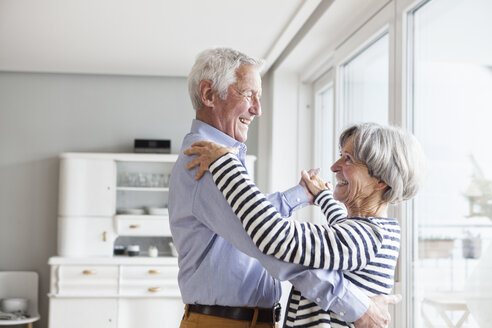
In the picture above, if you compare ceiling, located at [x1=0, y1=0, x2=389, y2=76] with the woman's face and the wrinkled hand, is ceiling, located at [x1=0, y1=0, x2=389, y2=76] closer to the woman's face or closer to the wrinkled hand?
the wrinkled hand

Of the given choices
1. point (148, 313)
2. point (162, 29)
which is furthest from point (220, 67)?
point (148, 313)

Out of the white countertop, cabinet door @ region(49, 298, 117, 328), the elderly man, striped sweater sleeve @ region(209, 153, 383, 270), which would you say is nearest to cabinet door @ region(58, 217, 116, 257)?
the white countertop

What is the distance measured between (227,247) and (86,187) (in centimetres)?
384

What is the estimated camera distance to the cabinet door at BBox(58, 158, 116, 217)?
202 inches

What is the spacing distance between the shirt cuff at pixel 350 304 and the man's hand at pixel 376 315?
19 millimetres

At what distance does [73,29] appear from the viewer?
401cm

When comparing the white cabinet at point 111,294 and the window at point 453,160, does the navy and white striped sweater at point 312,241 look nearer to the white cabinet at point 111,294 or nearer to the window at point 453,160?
the window at point 453,160

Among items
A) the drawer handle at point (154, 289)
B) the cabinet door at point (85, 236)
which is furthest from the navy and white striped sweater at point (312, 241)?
the cabinet door at point (85, 236)

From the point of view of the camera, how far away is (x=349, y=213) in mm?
1505

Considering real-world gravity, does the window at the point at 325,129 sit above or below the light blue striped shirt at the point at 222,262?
above

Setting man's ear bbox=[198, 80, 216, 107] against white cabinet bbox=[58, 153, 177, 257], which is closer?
man's ear bbox=[198, 80, 216, 107]

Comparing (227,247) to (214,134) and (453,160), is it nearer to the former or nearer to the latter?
(214,134)

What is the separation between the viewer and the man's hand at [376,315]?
4.45 ft

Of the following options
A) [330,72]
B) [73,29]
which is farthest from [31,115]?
[330,72]
